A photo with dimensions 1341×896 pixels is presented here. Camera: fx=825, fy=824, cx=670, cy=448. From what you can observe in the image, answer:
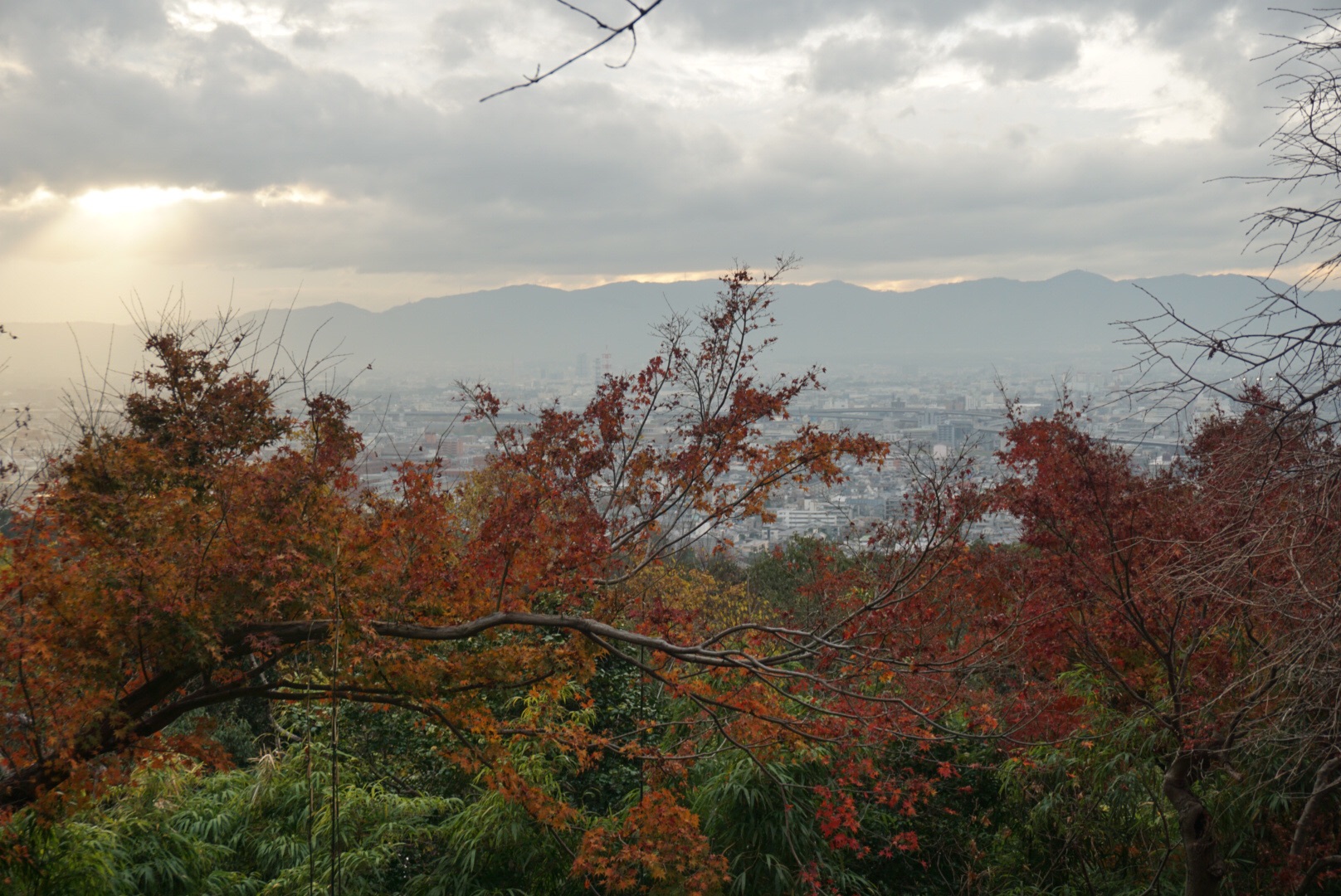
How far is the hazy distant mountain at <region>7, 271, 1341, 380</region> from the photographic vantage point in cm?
831

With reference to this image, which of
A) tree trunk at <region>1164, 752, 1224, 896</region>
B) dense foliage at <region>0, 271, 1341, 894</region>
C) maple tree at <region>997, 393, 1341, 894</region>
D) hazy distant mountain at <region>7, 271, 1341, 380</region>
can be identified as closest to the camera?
maple tree at <region>997, 393, 1341, 894</region>

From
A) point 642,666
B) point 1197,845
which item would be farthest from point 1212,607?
point 642,666

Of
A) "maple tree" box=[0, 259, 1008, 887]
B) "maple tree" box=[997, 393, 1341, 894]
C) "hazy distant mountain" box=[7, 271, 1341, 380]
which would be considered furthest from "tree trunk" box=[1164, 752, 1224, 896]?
"hazy distant mountain" box=[7, 271, 1341, 380]

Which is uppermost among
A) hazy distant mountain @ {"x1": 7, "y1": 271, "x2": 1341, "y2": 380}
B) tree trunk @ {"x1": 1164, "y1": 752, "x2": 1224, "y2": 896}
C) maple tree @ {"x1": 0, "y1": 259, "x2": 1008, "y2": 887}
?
hazy distant mountain @ {"x1": 7, "y1": 271, "x2": 1341, "y2": 380}

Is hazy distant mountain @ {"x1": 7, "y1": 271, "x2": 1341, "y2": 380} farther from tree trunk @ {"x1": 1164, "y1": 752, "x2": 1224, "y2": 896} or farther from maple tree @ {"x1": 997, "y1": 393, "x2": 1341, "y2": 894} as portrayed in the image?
tree trunk @ {"x1": 1164, "y1": 752, "x2": 1224, "y2": 896}

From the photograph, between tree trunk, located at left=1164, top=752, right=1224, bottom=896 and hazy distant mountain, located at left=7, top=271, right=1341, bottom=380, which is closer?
tree trunk, located at left=1164, top=752, right=1224, bottom=896

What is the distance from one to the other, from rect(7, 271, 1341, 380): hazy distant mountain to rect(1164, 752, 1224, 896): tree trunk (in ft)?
9.00

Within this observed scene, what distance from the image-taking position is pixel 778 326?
9.59 m

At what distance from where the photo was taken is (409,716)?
859cm

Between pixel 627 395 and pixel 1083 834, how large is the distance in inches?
213

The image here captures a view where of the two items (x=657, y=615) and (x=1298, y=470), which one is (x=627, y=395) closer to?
(x=657, y=615)

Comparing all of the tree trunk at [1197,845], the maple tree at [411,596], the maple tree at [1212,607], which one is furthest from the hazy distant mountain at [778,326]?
the tree trunk at [1197,845]

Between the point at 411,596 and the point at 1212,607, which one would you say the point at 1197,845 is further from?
the point at 411,596

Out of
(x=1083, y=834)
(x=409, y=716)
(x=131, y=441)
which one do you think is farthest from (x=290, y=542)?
(x=1083, y=834)
